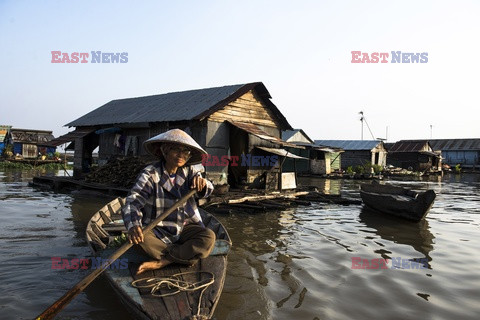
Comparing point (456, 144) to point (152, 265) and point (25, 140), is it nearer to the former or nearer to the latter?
point (25, 140)

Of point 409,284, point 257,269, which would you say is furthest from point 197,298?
point 409,284

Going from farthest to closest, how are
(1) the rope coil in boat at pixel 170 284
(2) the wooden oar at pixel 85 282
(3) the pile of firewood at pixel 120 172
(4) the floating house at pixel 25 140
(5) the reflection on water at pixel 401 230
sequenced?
(4) the floating house at pixel 25 140 → (3) the pile of firewood at pixel 120 172 → (5) the reflection on water at pixel 401 230 → (1) the rope coil in boat at pixel 170 284 → (2) the wooden oar at pixel 85 282

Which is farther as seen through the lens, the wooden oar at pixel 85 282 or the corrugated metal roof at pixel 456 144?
the corrugated metal roof at pixel 456 144

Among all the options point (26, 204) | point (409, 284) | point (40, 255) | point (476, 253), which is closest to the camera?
point (409, 284)

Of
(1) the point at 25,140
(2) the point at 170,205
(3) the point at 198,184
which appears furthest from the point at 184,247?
(1) the point at 25,140

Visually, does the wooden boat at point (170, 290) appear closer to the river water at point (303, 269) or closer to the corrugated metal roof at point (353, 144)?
the river water at point (303, 269)

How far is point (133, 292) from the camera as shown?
350cm

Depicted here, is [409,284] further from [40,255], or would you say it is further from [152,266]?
[40,255]

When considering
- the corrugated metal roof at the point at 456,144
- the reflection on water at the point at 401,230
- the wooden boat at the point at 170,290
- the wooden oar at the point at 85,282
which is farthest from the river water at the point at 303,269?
the corrugated metal roof at the point at 456,144

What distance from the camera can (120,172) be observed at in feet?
47.1

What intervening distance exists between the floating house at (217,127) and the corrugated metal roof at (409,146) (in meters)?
28.2

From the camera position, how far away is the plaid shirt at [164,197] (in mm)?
4129

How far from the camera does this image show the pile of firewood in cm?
1377

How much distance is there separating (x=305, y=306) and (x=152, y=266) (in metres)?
1.99
